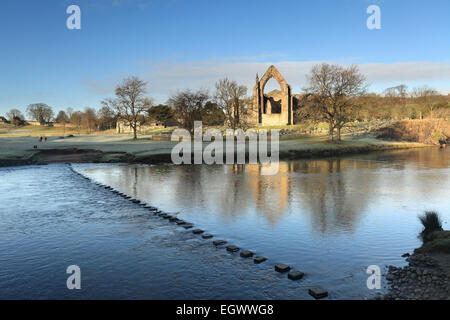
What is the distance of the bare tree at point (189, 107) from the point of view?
189 ft

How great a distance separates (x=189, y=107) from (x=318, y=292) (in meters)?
53.6

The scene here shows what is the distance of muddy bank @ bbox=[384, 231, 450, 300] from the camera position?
20.6 feet

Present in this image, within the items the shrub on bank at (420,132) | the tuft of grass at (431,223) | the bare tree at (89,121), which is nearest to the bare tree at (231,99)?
the shrub on bank at (420,132)

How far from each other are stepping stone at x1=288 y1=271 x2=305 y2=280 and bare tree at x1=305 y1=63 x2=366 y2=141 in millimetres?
42621

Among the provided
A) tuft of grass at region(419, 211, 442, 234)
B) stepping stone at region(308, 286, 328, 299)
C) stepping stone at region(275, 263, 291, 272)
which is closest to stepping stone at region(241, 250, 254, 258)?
stepping stone at region(275, 263, 291, 272)

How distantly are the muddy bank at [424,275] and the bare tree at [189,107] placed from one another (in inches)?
2004

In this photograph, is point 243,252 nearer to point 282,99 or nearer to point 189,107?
point 189,107

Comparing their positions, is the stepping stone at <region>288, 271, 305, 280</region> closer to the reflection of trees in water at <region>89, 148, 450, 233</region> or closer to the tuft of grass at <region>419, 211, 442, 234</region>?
the reflection of trees in water at <region>89, 148, 450, 233</region>

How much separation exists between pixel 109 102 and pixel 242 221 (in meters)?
59.5

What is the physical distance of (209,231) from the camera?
11305 mm

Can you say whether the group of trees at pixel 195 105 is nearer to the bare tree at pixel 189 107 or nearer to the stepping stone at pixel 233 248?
the bare tree at pixel 189 107

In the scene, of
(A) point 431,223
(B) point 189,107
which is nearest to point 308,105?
(B) point 189,107

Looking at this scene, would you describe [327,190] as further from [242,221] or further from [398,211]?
[242,221]

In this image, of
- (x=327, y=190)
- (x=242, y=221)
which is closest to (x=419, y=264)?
(x=242, y=221)
